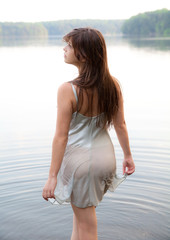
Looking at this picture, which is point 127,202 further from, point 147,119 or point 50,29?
point 50,29

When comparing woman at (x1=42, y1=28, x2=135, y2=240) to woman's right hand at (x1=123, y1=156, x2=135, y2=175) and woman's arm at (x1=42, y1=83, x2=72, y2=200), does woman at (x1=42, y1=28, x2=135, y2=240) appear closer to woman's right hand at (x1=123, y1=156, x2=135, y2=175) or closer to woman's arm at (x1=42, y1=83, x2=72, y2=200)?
woman's arm at (x1=42, y1=83, x2=72, y2=200)

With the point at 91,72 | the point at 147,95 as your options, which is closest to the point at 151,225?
the point at 91,72

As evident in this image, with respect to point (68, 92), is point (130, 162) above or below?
below

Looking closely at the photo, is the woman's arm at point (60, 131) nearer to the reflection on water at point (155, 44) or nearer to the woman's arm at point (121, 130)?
the woman's arm at point (121, 130)

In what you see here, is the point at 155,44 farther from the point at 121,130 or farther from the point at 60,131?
the point at 60,131

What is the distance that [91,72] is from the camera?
95.6 inches

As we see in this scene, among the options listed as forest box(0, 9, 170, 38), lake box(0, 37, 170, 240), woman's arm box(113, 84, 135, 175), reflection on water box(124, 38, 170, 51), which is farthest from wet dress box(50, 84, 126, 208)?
forest box(0, 9, 170, 38)

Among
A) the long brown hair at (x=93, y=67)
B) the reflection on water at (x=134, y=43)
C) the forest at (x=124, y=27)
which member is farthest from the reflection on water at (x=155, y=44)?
the long brown hair at (x=93, y=67)

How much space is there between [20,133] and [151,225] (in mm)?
4169

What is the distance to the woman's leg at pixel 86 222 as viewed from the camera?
2.53 meters

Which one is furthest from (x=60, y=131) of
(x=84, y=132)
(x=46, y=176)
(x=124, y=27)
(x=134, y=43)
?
(x=124, y=27)

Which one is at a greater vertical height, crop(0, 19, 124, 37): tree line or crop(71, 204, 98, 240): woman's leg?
crop(71, 204, 98, 240): woman's leg

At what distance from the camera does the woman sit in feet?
7.78

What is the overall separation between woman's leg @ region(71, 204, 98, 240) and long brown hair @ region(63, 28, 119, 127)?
1.73 feet
